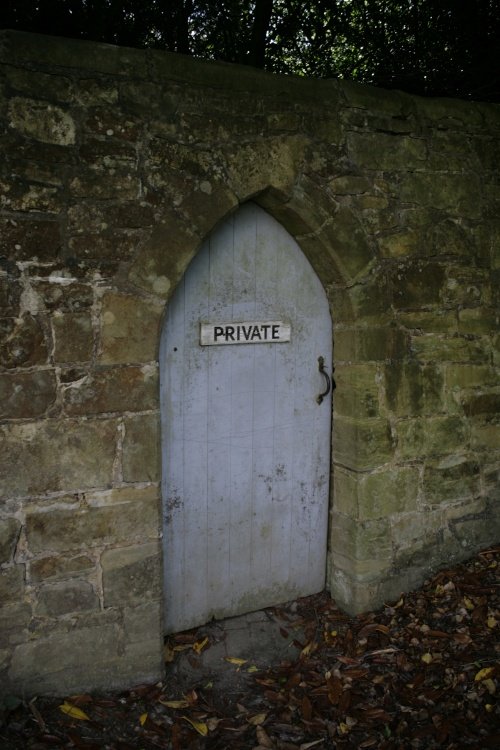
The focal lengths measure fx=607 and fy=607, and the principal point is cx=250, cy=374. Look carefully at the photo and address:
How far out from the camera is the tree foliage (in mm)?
4836

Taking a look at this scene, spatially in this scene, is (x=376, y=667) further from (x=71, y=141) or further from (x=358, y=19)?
(x=358, y=19)

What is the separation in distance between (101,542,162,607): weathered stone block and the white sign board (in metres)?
1.11

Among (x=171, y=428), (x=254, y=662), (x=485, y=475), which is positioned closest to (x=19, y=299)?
(x=171, y=428)

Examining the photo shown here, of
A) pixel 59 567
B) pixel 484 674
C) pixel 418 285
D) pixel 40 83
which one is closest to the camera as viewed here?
pixel 40 83

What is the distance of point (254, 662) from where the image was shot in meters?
3.26

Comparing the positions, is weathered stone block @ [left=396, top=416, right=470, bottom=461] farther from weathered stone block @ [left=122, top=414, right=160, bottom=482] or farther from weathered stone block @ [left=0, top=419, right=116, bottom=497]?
weathered stone block @ [left=0, top=419, right=116, bottom=497]

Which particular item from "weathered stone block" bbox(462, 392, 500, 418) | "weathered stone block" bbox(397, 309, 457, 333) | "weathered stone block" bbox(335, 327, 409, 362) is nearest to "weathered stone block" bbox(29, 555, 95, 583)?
"weathered stone block" bbox(335, 327, 409, 362)

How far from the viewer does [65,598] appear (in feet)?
9.32

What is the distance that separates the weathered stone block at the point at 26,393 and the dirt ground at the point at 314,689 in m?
1.31

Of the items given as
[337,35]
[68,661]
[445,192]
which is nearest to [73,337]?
[68,661]

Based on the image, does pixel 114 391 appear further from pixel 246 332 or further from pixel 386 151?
pixel 386 151

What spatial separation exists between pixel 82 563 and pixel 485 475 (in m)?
2.58

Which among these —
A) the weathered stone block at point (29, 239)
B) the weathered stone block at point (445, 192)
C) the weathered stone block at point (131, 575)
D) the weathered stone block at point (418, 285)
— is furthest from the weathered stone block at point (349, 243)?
the weathered stone block at point (131, 575)

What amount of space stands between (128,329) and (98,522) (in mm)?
924
